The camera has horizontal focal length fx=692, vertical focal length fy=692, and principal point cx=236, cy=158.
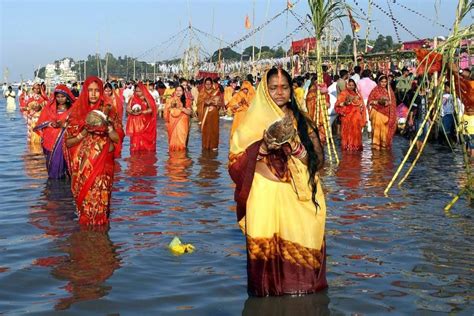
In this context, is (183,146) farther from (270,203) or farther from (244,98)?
(270,203)

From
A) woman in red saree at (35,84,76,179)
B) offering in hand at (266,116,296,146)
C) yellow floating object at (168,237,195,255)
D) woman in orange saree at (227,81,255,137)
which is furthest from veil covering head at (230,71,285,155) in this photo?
woman in orange saree at (227,81,255,137)

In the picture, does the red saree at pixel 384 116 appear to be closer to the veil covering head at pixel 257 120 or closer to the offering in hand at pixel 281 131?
the veil covering head at pixel 257 120

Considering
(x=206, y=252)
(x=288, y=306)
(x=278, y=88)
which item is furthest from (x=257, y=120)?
(x=206, y=252)

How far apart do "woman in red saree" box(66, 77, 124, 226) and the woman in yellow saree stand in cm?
249

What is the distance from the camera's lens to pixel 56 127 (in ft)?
28.7

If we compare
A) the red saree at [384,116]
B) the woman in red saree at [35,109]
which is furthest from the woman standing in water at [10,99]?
the red saree at [384,116]

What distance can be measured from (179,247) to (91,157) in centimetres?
133

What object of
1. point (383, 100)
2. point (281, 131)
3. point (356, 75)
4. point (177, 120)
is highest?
point (356, 75)

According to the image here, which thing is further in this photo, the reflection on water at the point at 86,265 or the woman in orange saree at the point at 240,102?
the woman in orange saree at the point at 240,102

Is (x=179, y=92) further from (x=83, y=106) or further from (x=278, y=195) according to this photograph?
(x=278, y=195)

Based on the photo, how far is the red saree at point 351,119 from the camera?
13992 millimetres

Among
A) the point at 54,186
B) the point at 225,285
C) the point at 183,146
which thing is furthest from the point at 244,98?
the point at 225,285

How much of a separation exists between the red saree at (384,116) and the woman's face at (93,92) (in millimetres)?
8120

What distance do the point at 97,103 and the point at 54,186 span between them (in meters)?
3.05
